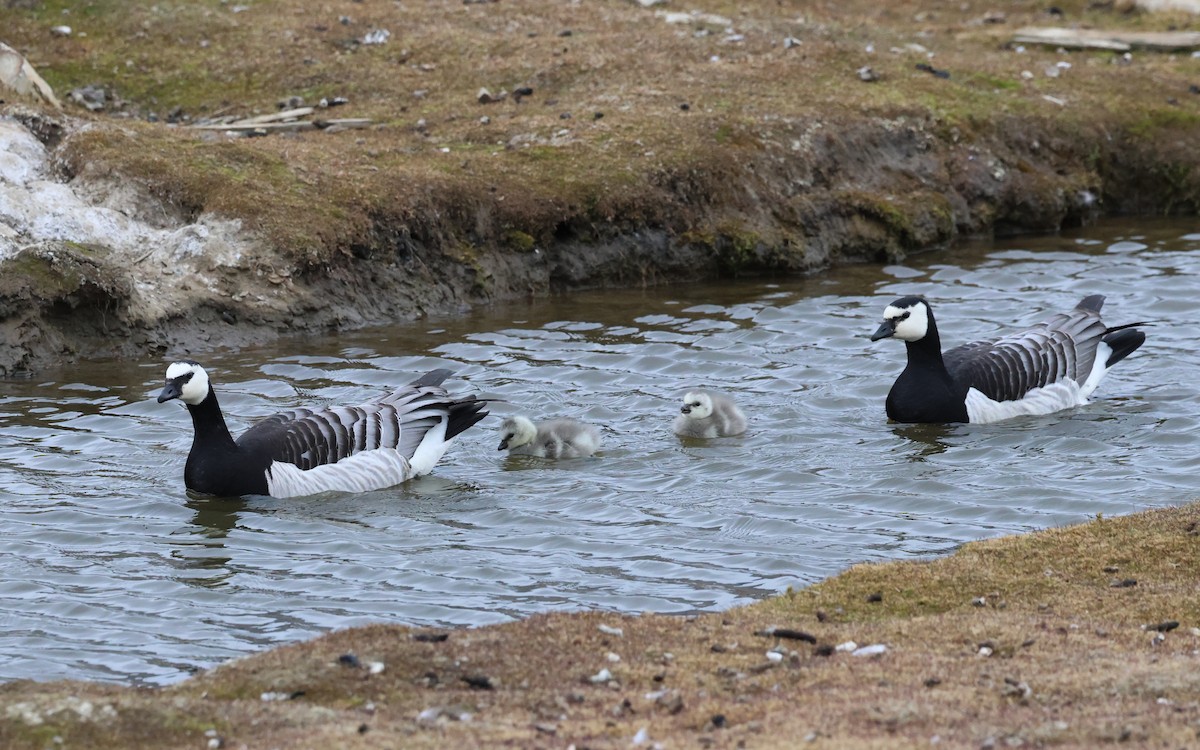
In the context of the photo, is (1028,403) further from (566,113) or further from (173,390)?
(566,113)

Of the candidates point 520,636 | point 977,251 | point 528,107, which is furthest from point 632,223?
point 520,636

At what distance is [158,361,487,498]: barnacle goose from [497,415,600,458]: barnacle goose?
0.44m

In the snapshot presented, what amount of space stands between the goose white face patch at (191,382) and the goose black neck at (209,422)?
0.16ft

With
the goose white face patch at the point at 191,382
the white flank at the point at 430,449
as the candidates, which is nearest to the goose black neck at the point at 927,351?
the white flank at the point at 430,449

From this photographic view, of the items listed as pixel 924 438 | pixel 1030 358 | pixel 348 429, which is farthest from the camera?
pixel 1030 358

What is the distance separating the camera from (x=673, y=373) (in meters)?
16.6

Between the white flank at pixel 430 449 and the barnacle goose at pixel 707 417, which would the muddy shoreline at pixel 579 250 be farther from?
the barnacle goose at pixel 707 417

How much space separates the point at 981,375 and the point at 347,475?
254 inches

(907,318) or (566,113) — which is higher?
(566,113)

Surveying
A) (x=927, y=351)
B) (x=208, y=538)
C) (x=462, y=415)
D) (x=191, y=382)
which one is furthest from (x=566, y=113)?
(x=208, y=538)

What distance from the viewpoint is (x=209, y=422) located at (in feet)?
43.3

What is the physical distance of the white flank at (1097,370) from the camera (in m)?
15.8

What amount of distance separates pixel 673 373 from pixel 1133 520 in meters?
6.48

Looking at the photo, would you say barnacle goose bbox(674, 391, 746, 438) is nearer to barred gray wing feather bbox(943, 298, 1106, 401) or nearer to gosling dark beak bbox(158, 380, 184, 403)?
barred gray wing feather bbox(943, 298, 1106, 401)
